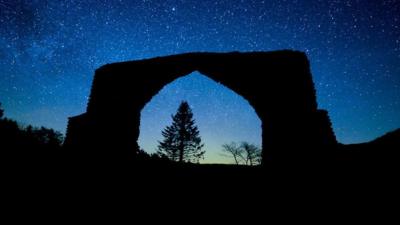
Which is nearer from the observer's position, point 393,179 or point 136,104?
point 393,179

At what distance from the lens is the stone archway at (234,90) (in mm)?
7637

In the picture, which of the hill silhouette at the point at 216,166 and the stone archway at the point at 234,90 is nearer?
the hill silhouette at the point at 216,166

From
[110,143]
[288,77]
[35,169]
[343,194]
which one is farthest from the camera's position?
[110,143]

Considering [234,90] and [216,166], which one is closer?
[216,166]

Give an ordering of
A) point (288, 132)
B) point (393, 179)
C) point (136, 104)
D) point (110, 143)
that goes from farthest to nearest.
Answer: point (136, 104), point (110, 143), point (288, 132), point (393, 179)

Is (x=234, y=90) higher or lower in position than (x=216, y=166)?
higher

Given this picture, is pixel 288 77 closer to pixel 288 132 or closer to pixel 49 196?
pixel 288 132

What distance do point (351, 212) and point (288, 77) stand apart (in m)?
5.37

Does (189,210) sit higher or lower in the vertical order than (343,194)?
lower

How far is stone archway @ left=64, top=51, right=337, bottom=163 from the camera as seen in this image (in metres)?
7.64

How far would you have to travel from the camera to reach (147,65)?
32.2 feet

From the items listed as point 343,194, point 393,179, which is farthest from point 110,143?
point 393,179

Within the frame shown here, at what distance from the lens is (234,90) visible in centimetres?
923

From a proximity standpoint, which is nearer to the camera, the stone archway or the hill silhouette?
the hill silhouette
